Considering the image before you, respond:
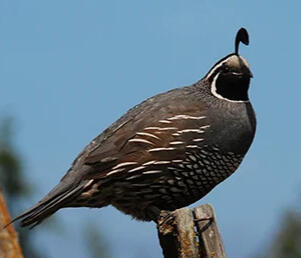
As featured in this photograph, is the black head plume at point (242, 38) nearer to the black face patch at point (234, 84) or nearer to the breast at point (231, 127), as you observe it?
the black face patch at point (234, 84)

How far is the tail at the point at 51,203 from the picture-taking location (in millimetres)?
6574

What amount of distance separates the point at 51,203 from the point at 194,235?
1.90 meters

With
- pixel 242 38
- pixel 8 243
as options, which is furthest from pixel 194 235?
pixel 242 38

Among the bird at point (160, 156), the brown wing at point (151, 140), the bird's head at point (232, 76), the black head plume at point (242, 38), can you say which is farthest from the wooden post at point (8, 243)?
the black head plume at point (242, 38)

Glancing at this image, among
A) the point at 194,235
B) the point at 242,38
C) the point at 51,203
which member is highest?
the point at 242,38

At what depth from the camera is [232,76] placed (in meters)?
8.02

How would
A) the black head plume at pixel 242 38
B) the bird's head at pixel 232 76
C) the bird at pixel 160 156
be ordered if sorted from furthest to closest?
the black head plume at pixel 242 38 → the bird's head at pixel 232 76 → the bird at pixel 160 156

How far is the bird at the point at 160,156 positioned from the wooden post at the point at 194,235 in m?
1.75

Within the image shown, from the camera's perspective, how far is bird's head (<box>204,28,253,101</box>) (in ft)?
25.9

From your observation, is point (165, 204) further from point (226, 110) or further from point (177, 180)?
point (226, 110)

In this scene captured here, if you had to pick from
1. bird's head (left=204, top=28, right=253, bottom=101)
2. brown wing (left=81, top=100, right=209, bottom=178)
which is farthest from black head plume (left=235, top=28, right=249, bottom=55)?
brown wing (left=81, top=100, right=209, bottom=178)

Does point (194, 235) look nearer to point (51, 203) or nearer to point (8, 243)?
point (8, 243)

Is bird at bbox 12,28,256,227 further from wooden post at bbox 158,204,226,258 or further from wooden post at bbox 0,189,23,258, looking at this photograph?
wooden post at bbox 0,189,23,258

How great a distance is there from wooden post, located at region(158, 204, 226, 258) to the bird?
175cm
